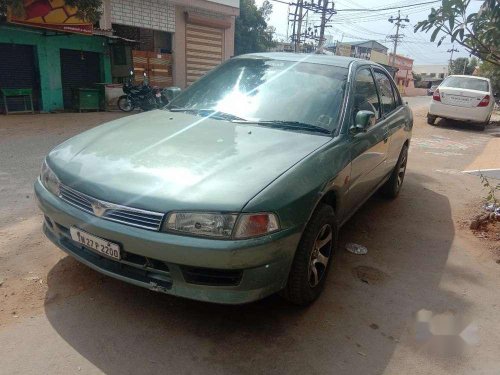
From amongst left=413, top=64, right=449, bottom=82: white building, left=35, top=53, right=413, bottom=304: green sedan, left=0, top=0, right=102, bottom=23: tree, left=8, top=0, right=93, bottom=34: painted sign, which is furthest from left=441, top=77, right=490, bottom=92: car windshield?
left=413, top=64, right=449, bottom=82: white building

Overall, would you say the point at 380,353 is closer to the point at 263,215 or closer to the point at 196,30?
the point at 263,215

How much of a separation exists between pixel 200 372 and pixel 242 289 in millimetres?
482

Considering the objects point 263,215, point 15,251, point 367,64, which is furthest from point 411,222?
point 15,251

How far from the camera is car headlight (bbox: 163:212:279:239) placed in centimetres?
215

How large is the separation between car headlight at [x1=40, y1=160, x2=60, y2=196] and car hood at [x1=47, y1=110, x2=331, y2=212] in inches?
2.0

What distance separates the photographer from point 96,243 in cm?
236

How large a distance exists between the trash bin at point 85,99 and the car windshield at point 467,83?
10524 mm

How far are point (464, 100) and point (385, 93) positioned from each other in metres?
8.60

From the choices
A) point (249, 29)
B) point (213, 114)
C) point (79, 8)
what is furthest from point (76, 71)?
point (249, 29)

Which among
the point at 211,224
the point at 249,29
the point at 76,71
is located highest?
the point at 249,29

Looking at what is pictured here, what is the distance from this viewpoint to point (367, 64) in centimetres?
418

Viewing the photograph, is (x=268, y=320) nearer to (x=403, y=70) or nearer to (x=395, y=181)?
(x=395, y=181)

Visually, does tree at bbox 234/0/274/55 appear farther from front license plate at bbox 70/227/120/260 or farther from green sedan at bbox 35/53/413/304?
front license plate at bbox 70/227/120/260

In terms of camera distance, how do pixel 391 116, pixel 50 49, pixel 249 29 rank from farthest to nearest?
pixel 249 29 → pixel 50 49 → pixel 391 116
